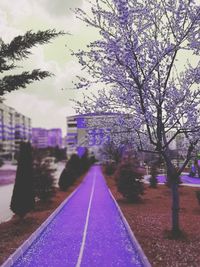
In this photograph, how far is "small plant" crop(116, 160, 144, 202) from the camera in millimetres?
20000

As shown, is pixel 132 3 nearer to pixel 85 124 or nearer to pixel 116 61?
pixel 116 61

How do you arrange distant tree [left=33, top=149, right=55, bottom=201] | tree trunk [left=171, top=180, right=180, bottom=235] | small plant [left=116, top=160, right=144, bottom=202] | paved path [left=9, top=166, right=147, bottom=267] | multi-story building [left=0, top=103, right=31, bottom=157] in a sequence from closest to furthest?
paved path [left=9, top=166, right=147, bottom=267] < tree trunk [left=171, top=180, right=180, bottom=235] < distant tree [left=33, top=149, right=55, bottom=201] < small plant [left=116, top=160, right=144, bottom=202] < multi-story building [left=0, top=103, right=31, bottom=157]

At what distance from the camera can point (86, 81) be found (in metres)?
8.80

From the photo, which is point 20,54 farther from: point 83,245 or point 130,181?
point 130,181

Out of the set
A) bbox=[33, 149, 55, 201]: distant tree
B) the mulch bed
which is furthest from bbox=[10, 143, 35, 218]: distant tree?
bbox=[33, 149, 55, 201]: distant tree

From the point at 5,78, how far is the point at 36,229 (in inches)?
216

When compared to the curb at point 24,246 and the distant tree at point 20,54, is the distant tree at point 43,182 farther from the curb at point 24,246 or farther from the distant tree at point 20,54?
the distant tree at point 20,54

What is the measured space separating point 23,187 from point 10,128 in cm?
15375

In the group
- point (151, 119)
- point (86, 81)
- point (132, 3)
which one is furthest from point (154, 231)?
point (132, 3)

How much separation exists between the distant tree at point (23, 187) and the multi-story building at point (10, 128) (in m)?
126

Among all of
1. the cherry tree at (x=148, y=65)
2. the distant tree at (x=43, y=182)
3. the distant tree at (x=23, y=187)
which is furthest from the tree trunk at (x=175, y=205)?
the distant tree at (x=43, y=182)

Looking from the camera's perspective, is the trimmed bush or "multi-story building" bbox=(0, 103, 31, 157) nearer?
the trimmed bush

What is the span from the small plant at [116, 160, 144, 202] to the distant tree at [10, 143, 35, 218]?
775 centimetres

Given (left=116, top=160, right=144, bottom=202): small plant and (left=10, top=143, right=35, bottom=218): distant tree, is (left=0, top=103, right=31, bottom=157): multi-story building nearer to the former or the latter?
(left=116, top=160, right=144, bottom=202): small plant
